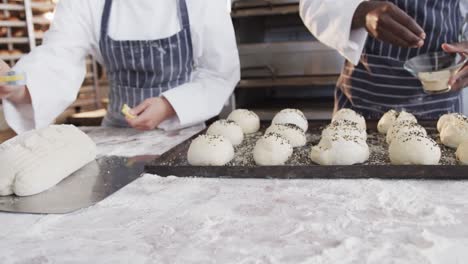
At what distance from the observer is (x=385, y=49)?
1.85 meters

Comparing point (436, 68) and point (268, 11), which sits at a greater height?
point (268, 11)

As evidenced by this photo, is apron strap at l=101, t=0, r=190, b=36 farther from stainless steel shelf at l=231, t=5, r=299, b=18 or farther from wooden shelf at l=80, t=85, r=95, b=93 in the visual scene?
wooden shelf at l=80, t=85, r=95, b=93

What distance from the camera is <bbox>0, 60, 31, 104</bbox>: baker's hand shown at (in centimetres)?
157

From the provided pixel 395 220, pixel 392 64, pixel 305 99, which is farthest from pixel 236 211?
pixel 305 99

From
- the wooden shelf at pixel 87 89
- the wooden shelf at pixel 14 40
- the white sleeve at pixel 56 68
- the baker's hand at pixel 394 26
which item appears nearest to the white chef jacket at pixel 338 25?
the baker's hand at pixel 394 26

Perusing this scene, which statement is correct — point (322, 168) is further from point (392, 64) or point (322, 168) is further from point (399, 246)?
point (392, 64)

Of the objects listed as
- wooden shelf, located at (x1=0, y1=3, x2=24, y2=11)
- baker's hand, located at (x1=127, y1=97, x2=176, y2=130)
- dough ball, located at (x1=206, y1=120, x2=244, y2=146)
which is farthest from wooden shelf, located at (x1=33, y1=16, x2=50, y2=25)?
dough ball, located at (x1=206, y1=120, x2=244, y2=146)

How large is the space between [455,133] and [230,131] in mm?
686

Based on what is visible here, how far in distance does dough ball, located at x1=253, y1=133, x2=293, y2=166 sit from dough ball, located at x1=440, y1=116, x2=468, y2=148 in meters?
0.49

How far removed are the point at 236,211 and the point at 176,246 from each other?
186mm

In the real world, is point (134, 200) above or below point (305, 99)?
above

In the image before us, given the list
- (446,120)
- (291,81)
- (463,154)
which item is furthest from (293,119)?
(291,81)

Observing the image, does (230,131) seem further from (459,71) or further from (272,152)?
(459,71)

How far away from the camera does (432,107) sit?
1.86 m
